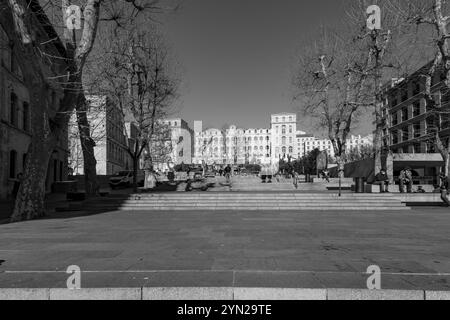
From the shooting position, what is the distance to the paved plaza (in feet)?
19.5

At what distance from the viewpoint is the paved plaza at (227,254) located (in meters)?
5.95

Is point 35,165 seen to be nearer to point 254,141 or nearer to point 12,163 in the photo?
point 12,163

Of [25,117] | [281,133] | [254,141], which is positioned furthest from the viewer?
[254,141]

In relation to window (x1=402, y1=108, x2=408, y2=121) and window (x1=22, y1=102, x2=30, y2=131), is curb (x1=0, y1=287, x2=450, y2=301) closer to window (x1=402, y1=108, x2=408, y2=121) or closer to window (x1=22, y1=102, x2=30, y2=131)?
window (x1=22, y1=102, x2=30, y2=131)

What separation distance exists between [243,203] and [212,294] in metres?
14.7

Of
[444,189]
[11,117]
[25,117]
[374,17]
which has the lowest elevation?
[444,189]

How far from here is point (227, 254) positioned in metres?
7.92

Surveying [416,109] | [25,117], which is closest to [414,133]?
[416,109]

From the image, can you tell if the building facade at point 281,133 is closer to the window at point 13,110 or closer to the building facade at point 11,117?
the building facade at point 11,117

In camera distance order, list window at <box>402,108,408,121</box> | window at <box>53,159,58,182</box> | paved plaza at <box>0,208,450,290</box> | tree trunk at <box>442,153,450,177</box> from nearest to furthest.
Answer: paved plaza at <box>0,208,450,290</box> → tree trunk at <box>442,153,450,177</box> → window at <box>53,159,58,182</box> → window at <box>402,108,408,121</box>

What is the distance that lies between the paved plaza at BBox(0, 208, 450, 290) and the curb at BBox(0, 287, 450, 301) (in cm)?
18

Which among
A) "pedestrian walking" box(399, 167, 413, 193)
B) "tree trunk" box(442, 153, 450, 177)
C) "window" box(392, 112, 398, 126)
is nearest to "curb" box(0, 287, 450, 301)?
"tree trunk" box(442, 153, 450, 177)

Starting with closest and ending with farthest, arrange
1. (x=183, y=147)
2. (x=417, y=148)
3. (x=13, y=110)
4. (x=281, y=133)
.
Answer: (x=13, y=110) → (x=417, y=148) → (x=183, y=147) → (x=281, y=133)

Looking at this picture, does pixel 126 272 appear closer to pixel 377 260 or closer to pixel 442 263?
pixel 377 260
